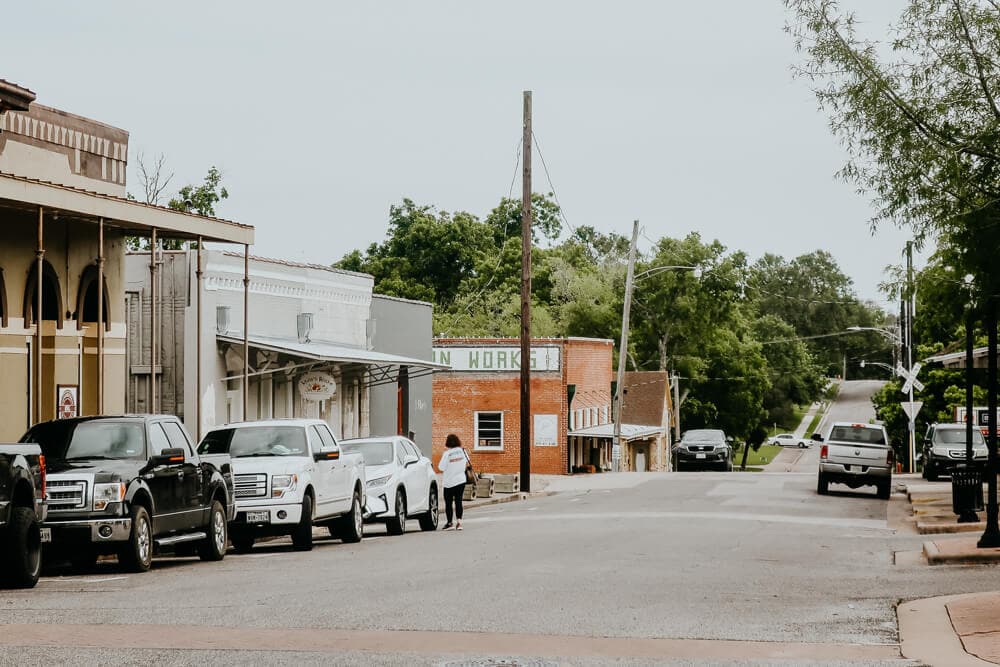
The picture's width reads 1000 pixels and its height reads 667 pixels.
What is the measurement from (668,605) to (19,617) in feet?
18.6

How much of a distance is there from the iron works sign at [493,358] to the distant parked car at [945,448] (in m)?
17.7

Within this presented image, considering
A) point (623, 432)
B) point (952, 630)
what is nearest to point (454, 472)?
point (952, 630)

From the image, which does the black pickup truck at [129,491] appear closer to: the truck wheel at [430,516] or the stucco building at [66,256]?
the stucco building at [66,256]

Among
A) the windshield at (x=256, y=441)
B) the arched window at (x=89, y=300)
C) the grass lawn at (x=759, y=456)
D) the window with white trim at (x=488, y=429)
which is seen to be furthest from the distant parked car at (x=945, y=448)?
the grass lawn at (x=759, y=456)

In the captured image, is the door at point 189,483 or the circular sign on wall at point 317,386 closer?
the door at point 189,483

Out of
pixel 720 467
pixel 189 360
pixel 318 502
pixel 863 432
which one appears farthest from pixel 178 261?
pixel 720 467

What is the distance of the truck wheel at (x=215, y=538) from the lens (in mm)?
18141

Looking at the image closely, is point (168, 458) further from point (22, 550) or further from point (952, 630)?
point (952, 630)

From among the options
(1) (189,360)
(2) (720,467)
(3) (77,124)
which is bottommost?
(2) (720,467)

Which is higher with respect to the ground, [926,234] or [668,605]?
[926,234]

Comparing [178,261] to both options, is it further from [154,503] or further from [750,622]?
[750,622]

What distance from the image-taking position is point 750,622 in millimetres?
11828

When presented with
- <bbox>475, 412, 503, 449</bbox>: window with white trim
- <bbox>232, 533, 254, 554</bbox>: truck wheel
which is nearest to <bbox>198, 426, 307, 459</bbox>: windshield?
<bbox>232, 533, 254, 554</bbox>: truck wheel

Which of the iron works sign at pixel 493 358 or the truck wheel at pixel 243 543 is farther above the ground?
the iron works sign at pixel 493 358
